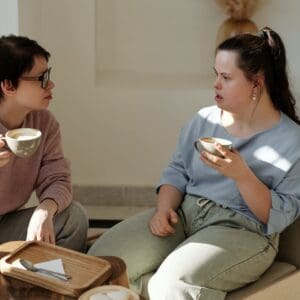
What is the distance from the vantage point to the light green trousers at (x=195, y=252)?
155cm

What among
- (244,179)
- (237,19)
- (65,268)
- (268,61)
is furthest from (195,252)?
(237,19)

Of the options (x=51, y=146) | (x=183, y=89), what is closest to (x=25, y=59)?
(x=51, y=146)

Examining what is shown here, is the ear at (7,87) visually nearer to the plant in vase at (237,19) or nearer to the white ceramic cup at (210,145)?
the white ceramic cup at (210,145)

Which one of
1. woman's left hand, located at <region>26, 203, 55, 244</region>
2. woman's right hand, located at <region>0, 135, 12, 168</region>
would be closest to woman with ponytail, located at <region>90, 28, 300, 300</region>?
woman's left hand, located at <region>26, 203, 55, 244</region>

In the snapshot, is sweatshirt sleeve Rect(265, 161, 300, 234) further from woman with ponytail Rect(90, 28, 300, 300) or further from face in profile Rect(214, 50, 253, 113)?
face in profile Rect(214, 50, 253, 113)

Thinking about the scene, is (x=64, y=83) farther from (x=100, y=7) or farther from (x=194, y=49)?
(x=194, y=49)

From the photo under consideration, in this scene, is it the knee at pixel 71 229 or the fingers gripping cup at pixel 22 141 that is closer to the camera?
the fingers gripping cup at pixel 22 141

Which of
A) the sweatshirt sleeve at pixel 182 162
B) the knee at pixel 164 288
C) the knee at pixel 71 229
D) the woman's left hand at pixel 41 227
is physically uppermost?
the sweatshirt sleeve at pixel 182 162

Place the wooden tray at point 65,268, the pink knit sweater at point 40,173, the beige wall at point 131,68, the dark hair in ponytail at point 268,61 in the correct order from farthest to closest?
the beige wall at point 131,68 → the pink knit sweater at point 40,173 → the dark hair in ponytail at point 268,61 → the wooden tray at point 65,268

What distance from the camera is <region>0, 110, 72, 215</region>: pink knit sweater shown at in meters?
1.91

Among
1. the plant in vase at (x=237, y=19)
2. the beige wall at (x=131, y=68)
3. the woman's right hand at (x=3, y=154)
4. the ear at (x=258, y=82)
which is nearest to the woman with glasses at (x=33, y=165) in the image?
the woman's right hand at (x=3, y=154)

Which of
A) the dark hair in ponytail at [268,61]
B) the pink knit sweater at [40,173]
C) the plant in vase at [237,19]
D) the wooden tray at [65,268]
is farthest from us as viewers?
the plant in vase at [237,19]

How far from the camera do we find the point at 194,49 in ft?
10.2

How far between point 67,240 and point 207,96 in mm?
1407
